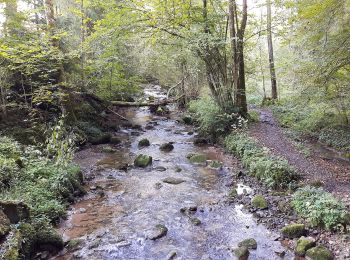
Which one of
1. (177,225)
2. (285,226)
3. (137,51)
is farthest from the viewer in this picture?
(137,51)

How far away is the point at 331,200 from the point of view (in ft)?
19.7

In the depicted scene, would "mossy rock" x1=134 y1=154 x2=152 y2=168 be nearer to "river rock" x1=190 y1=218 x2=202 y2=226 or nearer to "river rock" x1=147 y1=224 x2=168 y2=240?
"river rock" x1=190 y1=218 x2=202 y2=226

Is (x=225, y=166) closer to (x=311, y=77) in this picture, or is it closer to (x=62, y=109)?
(x=311, y=77)

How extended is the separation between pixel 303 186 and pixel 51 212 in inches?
240

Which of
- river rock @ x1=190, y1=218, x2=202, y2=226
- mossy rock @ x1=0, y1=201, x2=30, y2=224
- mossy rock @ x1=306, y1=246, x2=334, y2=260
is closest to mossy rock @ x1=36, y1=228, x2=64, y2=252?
mossy rock @ x1=0, y1=201, x2=30, y2=224

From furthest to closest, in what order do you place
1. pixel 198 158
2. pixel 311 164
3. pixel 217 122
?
pixel 217 122, pixel 198 158, pixel 311 164

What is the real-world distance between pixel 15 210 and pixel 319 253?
18.6 ft

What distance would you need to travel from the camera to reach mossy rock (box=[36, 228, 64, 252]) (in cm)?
550

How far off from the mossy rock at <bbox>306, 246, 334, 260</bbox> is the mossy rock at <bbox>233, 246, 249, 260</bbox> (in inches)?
43.1

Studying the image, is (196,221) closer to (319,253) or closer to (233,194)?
(233,194)

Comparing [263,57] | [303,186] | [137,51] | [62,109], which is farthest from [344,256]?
[263,57]

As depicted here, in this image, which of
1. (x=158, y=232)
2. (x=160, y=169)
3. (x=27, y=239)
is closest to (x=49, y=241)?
(x=27, y=239)

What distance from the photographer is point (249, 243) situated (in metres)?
5.75

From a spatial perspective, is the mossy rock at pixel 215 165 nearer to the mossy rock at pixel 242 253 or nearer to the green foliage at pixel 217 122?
the green foliage at pixel 217 122
